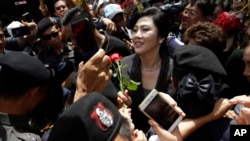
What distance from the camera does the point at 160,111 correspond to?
6.05ft

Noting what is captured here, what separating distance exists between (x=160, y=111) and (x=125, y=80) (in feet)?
1.74

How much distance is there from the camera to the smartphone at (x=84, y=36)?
10.3ft

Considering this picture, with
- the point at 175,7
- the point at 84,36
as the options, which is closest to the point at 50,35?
the point at 84,36

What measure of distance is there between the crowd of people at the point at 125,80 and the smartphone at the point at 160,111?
0.11ft

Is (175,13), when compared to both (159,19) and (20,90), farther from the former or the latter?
(20,90)

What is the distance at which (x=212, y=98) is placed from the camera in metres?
2.01

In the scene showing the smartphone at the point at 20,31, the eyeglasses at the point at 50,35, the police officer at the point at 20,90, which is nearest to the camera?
the police officer at the point at 20,90

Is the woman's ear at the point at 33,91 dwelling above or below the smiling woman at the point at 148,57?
above

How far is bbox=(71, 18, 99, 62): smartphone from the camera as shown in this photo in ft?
10.3

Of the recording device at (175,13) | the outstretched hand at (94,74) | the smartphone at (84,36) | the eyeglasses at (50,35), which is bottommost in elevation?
the recording device at (175,13)

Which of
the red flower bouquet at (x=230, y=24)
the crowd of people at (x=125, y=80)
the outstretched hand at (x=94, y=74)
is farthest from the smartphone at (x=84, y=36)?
the outstretched hand at (x=94, y=74)

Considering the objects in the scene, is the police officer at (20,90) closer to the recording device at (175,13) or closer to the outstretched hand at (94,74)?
the outstretched hand at (94,74)

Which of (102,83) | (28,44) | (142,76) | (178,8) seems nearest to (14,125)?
(102,83)

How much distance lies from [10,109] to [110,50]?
174 centimetres
